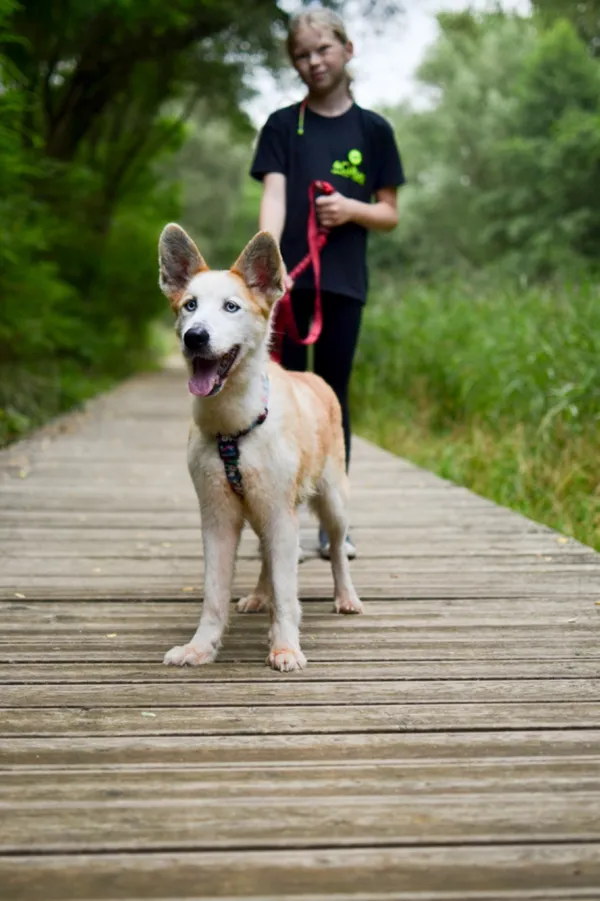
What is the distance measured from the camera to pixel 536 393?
684cm

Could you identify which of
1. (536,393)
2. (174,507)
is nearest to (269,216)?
(174,507)

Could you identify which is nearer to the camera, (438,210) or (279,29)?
(279,29)

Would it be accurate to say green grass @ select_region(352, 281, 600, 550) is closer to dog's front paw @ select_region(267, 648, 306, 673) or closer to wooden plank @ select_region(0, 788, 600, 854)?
dog's front paw @ select_region(267, 648, 306, 673)

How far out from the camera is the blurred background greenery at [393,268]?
6.68m

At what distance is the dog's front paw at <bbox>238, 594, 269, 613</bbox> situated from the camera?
370 centimetres

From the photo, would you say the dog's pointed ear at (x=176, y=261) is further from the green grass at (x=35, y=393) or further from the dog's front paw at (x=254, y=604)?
the green grass at (x=35, y=393)

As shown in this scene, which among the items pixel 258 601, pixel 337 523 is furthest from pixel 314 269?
pixel 258 601

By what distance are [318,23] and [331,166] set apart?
0.57 metres

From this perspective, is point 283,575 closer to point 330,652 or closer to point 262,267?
point 330,652

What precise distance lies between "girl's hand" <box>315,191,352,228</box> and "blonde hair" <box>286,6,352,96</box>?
0.65m

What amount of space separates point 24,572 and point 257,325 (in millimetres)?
1826

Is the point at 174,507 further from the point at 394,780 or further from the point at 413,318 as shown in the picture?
the point at 413,318

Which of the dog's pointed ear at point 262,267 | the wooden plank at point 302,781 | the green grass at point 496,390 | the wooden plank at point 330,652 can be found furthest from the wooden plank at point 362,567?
the wooden plank at point 302,781

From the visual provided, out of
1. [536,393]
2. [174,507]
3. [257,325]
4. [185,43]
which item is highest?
[185,43]
